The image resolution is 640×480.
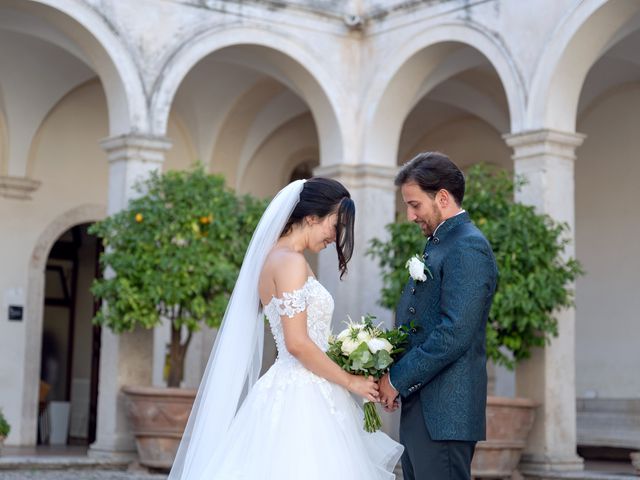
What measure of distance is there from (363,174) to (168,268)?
9.64ft

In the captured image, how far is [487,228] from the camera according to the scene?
1030 centimetres

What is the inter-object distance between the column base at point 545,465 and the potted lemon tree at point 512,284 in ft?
0.87

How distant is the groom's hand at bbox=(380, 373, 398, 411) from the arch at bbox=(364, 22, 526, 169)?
7.67 metres

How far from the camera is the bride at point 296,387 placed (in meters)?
4.88

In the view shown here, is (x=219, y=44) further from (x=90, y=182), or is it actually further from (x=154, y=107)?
(x=90, y=182)

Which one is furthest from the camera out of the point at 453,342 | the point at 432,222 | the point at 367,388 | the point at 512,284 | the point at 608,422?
the point at 608,422

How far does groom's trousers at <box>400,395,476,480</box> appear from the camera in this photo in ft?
14.3

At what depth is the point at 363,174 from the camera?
42.5ft

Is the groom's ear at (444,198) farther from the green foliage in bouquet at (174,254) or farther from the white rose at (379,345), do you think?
the green foliage in bouquet at (174,254)

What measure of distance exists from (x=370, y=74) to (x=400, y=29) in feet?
2.13

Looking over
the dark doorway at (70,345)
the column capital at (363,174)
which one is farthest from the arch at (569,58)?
the dark doorway at (70,345)

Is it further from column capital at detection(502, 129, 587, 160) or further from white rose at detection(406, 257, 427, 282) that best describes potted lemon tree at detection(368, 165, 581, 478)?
white rose at detection(406, 257, 427, 282)

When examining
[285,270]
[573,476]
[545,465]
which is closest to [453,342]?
[285,270]

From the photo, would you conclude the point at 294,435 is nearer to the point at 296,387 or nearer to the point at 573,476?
the point at 296,387
